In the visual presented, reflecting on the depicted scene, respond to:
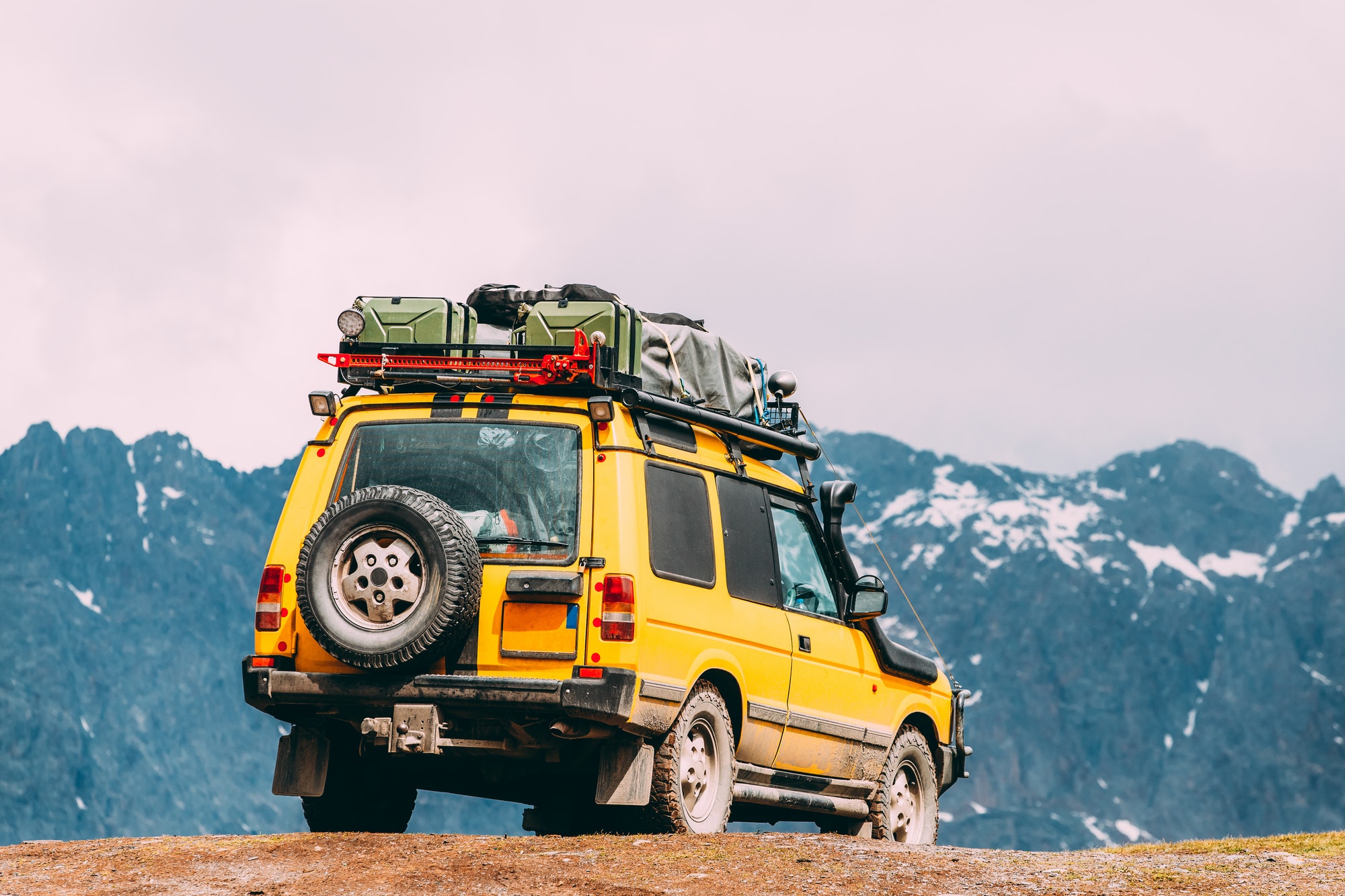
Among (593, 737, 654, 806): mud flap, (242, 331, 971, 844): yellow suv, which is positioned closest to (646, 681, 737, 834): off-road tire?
(242, 331, 971, 844): yellow suv

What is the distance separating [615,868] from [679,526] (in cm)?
230

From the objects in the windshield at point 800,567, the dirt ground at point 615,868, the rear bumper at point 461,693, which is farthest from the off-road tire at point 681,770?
the windshield at point 800,567

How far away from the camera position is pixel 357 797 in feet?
31.9

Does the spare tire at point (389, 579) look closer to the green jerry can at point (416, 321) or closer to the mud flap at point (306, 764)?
the mud flap at point (306, 764)

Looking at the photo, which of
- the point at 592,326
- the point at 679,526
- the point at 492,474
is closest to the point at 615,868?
the point at 679,526

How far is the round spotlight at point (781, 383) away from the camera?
11227mm

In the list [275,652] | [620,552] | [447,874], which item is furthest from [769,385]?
[447,874]

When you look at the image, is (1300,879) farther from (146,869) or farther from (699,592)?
(146,869)

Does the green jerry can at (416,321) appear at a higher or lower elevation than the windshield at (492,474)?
higher

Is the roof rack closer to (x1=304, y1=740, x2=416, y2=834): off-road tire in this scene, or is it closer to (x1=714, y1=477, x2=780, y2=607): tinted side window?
(x1=714, y1=477, x2=780, y2=607): tinted side window

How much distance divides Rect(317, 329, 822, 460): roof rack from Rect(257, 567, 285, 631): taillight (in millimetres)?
1291

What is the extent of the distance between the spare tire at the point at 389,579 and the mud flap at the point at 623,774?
3.48 feet

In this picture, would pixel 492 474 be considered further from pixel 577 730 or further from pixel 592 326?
pixel 577 730

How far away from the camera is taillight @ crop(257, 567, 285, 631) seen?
352 inches
